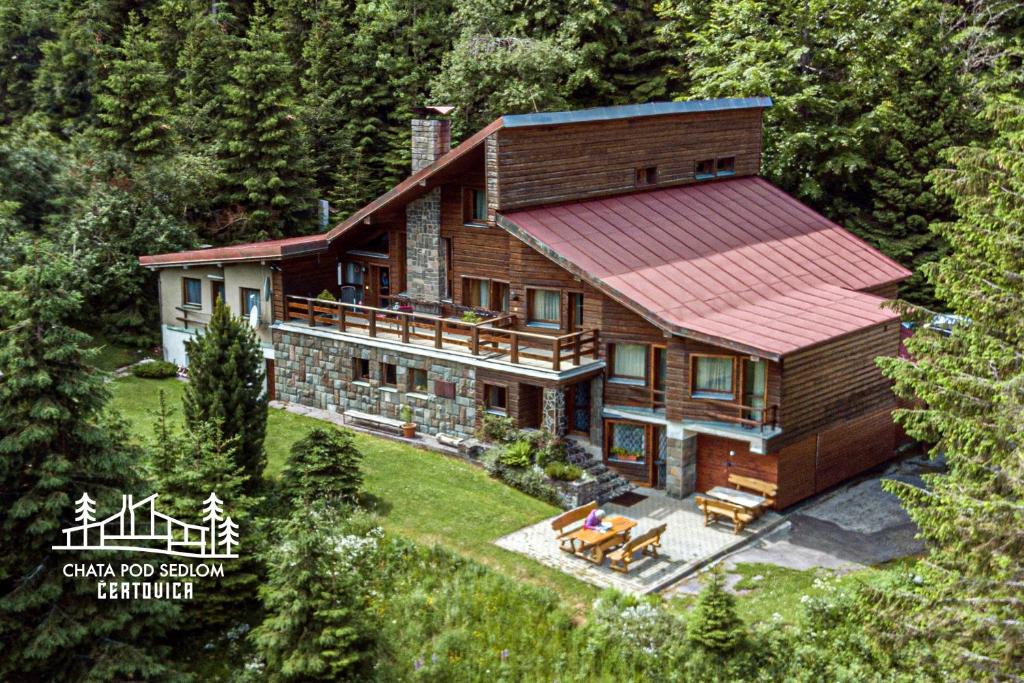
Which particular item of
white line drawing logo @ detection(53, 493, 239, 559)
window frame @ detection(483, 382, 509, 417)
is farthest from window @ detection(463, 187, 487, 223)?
white line drawing logo @ detection(53, 493, 239, 559)

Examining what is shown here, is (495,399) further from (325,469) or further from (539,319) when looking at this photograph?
(325,469)

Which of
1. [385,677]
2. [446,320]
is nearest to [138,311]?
[446,320]

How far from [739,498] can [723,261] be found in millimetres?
8196

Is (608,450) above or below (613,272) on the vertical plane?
below

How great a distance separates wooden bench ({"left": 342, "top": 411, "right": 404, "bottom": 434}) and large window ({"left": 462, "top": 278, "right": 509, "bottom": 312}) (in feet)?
14.6

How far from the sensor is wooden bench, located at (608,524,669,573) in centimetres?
2564

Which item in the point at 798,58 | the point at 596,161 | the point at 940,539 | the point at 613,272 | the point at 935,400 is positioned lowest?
the point at 940,539

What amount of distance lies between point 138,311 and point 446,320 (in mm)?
14307

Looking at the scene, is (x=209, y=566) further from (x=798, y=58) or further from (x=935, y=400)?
(x=798, y=58)

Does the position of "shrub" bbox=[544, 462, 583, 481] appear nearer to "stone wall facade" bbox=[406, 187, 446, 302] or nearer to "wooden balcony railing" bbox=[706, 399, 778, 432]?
"wooden balcony railing" bbox=[706, 399, 778, 432]

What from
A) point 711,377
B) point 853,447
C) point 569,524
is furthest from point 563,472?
point 853,447

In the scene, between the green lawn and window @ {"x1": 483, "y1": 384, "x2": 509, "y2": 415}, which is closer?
the green lawn

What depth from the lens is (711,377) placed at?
98.0ft

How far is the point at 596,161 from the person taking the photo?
3497 cm
